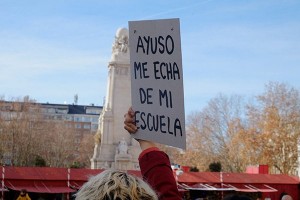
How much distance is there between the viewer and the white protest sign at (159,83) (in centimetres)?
435

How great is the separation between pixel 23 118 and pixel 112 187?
6986 centimetres

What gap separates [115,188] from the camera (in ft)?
8.01

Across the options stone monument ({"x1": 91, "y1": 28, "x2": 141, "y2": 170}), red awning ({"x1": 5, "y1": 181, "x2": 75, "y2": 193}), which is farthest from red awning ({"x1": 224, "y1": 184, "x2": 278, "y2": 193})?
stone monument ({"x1": 91, "y1": 28, "x2": 141, "y2": 170})

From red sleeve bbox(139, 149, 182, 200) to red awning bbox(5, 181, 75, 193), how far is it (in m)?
26.0

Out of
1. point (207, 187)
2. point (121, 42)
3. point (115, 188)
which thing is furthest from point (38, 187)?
A: point (115, 188)

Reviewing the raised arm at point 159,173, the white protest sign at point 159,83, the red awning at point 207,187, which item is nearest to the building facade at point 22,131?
the red awning at point 207,187

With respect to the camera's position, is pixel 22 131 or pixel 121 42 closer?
pixel 121 42

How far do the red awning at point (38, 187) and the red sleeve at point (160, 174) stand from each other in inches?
1024

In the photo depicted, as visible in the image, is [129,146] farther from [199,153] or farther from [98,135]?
[199,153]

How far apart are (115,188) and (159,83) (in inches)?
82.5

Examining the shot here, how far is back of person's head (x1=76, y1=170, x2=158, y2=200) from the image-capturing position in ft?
7.97

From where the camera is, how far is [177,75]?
4.36 metres

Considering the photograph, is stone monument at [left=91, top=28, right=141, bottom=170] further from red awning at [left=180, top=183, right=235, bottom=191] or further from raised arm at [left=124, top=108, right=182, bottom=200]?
raised arm at [left=124, top=108, right=182, bottom=200]

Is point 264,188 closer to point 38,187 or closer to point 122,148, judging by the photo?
point 38,187
